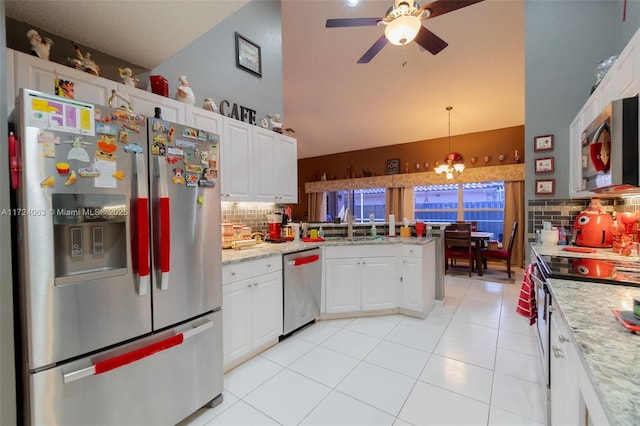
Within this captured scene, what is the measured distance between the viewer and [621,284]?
135cm

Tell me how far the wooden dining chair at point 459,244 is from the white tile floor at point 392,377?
2.03 m

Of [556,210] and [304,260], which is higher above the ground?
[556,210]

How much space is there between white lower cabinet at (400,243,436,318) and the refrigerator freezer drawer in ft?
7.21

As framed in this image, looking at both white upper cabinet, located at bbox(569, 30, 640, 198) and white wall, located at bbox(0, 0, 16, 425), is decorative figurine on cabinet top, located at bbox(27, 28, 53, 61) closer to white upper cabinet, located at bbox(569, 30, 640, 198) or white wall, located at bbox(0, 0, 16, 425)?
white wall, located at bbox(0, 0, 16, 425)

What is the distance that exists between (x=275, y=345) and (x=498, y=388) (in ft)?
5.97

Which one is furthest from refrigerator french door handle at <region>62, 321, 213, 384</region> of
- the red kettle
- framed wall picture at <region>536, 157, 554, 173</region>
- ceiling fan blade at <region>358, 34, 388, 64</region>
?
framed wall picture at <region>536, 157, 554, 173</region>

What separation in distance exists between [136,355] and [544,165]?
14.1 feet

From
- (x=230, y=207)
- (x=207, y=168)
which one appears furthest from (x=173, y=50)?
(x=230, y=207)

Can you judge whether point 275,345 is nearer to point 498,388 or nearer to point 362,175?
point 498,388

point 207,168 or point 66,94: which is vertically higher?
point 66,94

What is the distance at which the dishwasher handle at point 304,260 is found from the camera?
8.80 ft

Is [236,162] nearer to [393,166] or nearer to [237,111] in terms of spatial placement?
[237,111]

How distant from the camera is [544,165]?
10.6 ft

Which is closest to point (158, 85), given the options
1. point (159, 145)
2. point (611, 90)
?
point (159, 145)
